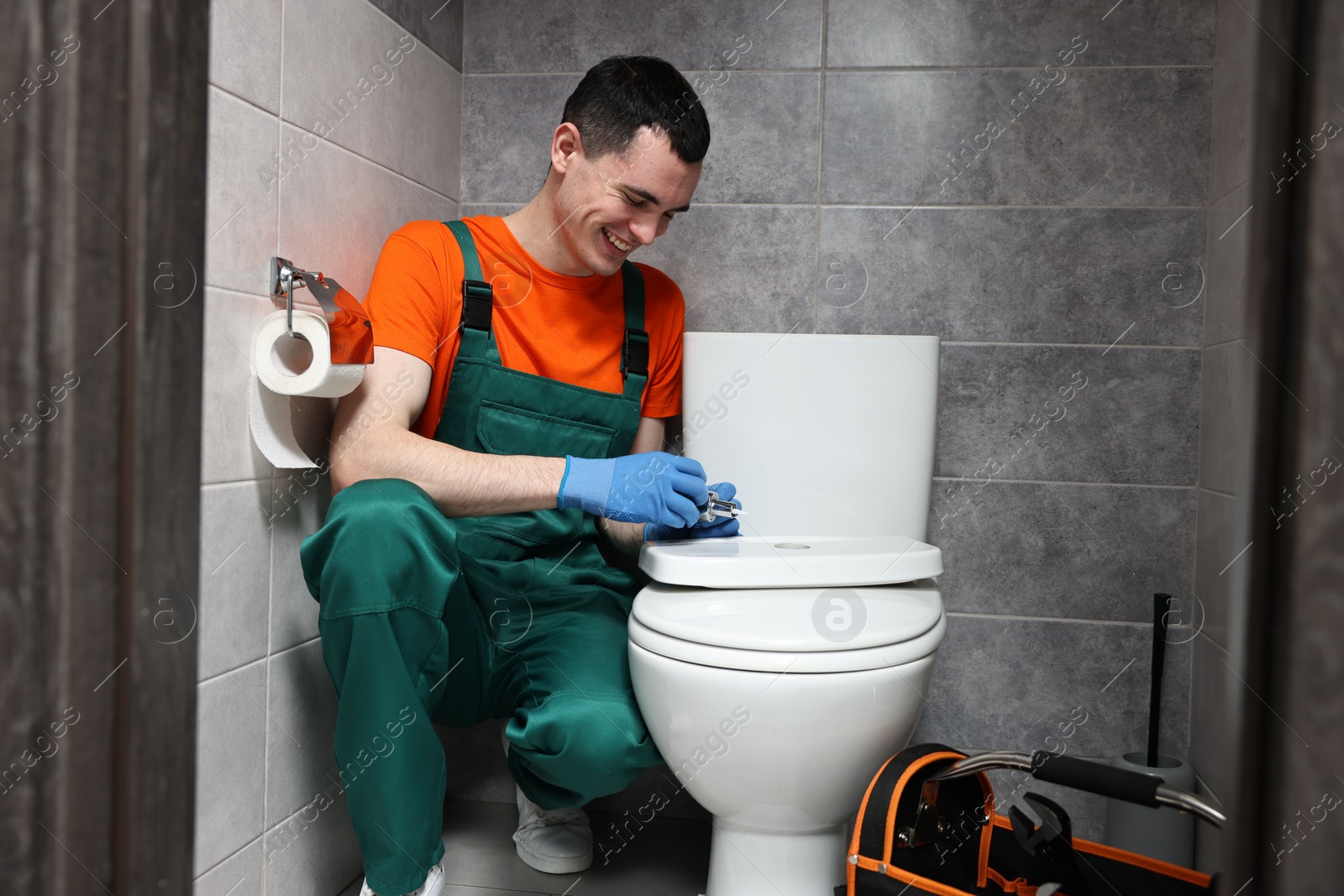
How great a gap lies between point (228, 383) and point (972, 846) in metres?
0.99

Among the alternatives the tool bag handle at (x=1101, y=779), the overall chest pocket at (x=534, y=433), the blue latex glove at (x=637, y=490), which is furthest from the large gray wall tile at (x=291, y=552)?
the tool bag handle at (x=1101, y=779)

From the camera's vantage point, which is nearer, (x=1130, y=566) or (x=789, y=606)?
(x=789, y=606)

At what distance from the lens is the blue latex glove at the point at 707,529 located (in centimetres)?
137

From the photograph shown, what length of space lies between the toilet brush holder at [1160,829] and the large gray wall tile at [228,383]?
53.5 inches

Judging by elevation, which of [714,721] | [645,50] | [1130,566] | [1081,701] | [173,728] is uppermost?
[645,50]

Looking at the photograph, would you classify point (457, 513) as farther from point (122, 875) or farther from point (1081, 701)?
point (1081, 701)

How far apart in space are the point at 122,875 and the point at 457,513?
39.1 inches

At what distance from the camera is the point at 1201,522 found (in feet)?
5.20

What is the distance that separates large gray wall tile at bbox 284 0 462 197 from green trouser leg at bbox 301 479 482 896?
541 millimetres

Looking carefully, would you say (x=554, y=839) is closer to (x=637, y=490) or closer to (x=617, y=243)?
(x=637, y=490)

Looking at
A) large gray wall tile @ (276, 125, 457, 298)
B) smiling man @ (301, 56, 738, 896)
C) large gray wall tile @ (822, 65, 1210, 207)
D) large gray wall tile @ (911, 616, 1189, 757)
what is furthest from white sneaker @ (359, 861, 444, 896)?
large gray wall tile @ (822, 65, 1210, 207)

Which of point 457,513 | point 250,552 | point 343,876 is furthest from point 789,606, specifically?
point 343,876

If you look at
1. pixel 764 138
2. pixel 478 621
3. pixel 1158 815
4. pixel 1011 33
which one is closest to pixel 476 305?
pixel 478 621

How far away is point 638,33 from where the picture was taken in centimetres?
170
